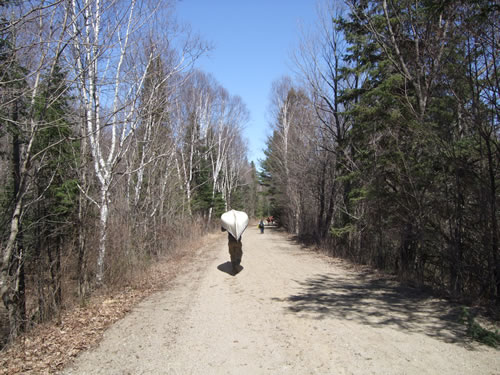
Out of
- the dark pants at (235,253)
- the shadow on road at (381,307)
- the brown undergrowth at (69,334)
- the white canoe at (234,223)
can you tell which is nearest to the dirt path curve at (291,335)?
the shadow on road at (381,307)

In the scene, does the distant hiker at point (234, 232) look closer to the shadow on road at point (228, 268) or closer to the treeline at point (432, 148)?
the shadow on road at point (228, 268)

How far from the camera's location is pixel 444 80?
805 centimetres

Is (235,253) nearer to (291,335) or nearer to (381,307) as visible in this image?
(381,307)

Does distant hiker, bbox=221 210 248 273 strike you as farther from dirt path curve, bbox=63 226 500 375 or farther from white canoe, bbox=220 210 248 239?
dirt path curve, bbox=63 226 500 375

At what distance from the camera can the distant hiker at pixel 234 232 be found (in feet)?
36.8

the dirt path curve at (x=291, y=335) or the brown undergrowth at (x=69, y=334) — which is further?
the brown undergrowth at (x=69, y=334)

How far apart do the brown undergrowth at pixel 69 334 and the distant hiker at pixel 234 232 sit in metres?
2.41

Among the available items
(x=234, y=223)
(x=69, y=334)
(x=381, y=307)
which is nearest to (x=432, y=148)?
(x=381, y=307)

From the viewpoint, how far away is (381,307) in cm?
655

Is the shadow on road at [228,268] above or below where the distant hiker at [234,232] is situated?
below

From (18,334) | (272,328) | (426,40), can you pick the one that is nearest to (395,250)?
(426,40)

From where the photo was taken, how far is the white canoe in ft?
37.1

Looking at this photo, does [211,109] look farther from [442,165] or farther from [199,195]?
[442,165]

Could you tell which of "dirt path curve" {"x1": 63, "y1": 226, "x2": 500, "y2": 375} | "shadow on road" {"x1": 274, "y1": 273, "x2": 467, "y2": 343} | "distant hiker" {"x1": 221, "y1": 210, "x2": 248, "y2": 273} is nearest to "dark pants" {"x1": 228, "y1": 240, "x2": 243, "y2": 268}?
"distant hiker" {"x1": 221, "y1": 210, "x2": 248, "y2": 273}
